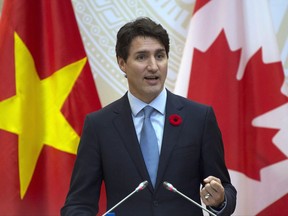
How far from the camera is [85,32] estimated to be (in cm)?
284

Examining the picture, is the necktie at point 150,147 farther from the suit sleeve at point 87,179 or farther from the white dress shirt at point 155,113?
the suit sleeve at point 87,179

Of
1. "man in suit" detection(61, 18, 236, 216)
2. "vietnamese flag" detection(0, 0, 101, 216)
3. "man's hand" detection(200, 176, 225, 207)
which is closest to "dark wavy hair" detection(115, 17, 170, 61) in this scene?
"man in suit" detection(61, 18, 236, 216)

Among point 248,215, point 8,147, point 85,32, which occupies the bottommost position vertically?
→ point 248,215

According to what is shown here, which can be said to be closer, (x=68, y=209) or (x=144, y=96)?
(x=68, y=209)

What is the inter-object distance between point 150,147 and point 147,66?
25 cm

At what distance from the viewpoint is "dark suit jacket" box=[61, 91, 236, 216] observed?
162 cm

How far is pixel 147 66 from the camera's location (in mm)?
1683

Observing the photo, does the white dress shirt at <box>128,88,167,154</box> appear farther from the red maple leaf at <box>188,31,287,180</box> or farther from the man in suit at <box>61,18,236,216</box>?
the red maple leaf at <box>188,31,287,180</box>

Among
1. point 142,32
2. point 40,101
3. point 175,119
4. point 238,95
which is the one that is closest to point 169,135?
point 175,119

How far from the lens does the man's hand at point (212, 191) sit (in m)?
1.42

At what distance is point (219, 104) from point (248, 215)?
535 millimetres

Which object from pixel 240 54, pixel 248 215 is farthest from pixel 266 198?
pixel 240 54

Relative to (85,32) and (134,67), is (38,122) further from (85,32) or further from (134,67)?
(134,67)

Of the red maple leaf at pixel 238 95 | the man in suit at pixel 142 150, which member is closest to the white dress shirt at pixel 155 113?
the man in suit at pixel 142 150
